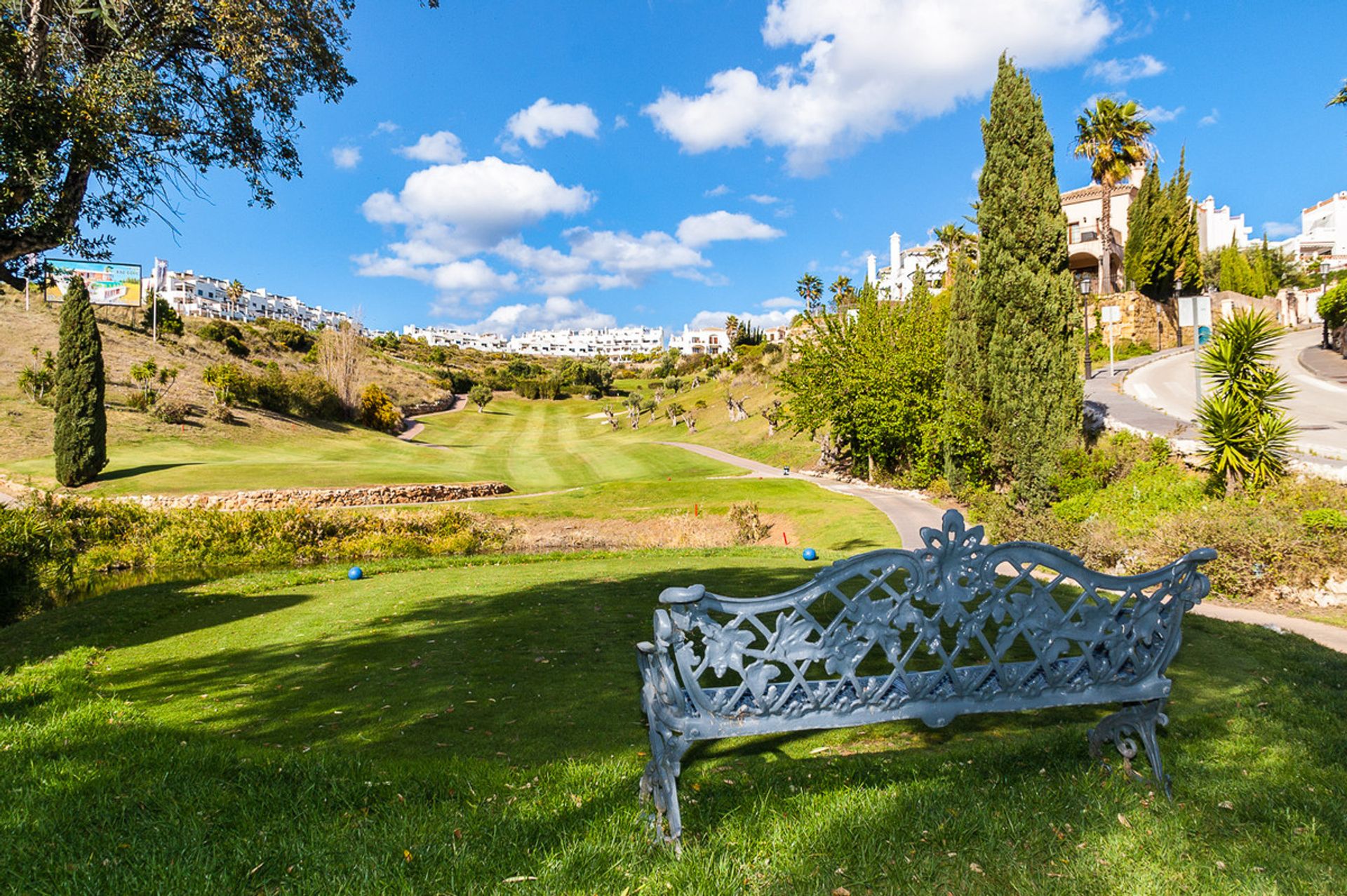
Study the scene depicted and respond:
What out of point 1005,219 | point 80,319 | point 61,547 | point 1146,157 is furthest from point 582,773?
point 1146,157

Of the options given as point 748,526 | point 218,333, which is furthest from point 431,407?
point 748,526

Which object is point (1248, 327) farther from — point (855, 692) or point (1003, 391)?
point (855, 692)

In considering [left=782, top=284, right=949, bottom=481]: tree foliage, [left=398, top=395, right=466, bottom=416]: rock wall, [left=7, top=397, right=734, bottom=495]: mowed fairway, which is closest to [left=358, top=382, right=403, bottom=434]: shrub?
[left=7, top=397, right=734, bottom=495]: mowed fairway

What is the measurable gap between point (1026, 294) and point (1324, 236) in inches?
4778

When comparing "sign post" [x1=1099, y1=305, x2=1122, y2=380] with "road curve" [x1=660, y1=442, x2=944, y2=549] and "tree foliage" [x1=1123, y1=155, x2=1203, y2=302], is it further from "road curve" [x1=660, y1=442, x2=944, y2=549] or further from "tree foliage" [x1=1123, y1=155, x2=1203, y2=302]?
"road curve" [x1=660, y1=442, x2=944, y2=549]

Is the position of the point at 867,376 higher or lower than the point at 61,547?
higher

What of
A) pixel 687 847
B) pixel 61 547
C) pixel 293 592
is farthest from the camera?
pixel 61 547

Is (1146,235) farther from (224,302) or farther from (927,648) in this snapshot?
(224,302)

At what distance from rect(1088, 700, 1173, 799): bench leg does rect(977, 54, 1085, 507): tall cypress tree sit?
15615 mm

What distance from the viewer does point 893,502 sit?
23078 mm

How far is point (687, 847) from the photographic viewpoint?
296 cm

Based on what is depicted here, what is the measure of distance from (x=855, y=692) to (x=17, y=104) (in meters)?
8.49

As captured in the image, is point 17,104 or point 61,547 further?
point 61,547

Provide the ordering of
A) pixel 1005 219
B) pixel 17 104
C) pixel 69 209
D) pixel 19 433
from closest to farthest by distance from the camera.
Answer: pixel 17 104 < pixel 69 209 < pixel 1005 219 < pixel 19 433
